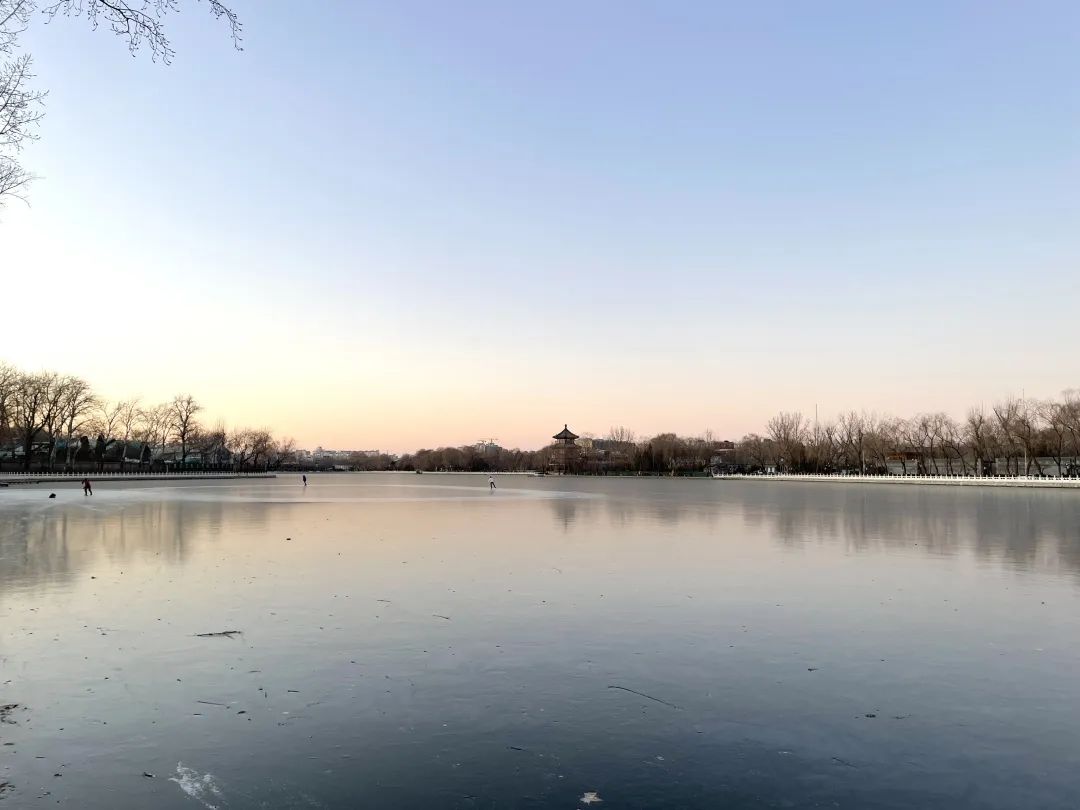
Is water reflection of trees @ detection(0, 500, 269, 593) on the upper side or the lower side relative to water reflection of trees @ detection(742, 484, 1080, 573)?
upper

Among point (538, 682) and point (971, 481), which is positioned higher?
point (538, 682)

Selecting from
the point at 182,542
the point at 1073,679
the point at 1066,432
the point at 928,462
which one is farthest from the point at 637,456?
the point at 1073,679

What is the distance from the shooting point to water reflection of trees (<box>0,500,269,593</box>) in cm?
1471

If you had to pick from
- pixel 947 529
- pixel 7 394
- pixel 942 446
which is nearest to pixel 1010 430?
pixel 942 446

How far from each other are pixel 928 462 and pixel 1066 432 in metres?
28.8

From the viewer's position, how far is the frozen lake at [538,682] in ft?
16.3

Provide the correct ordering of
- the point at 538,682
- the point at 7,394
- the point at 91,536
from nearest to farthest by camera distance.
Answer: the point at 538,682
the point at 91,536
the point at 7,394

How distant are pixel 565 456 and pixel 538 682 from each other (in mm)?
150582

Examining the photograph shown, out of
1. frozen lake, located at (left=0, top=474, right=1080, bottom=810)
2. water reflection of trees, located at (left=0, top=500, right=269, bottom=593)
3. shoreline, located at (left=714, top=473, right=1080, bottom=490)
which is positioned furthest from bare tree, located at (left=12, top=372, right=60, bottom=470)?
shoreline, located at (left=714, top=473, right=1080, bottom=490)

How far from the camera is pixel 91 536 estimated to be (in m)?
20.6

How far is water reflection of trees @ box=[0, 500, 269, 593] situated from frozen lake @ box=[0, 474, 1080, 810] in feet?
0.92

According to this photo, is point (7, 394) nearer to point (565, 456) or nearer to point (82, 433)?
point (82, 433)

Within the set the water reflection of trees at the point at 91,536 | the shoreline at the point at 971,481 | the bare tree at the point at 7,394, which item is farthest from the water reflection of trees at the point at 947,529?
the bare tree at the point at 7,394

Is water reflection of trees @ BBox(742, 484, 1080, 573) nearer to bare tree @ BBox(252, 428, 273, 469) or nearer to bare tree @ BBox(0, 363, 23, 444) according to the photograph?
bare tree @ BBox(0, 363, 23, 444)
